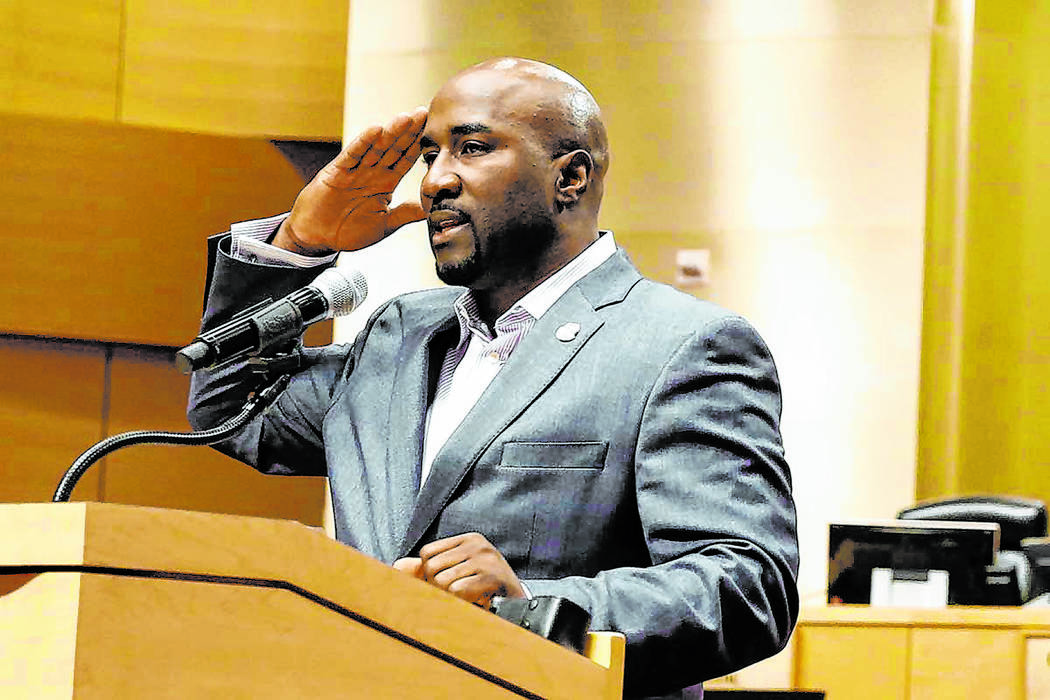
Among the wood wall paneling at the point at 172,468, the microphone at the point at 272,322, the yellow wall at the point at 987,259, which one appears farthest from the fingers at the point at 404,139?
the yellow wall at the point at 987,259

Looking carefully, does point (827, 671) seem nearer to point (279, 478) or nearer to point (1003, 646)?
point (1003, 646)

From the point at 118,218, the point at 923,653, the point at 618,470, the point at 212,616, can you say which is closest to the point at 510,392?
the point at 618,470

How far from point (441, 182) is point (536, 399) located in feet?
0.96

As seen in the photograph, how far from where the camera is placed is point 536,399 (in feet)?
5.70

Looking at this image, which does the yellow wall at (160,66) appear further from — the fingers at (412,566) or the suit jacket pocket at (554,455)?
the fingers at (412,566)

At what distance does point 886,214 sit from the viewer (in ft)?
16.1

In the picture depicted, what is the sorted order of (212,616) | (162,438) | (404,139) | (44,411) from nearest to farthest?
(212,616) < (162,438) < (404,139) < (44,411)

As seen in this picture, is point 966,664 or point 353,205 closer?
point 353,205

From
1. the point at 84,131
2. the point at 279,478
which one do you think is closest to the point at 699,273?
the point at 279,478

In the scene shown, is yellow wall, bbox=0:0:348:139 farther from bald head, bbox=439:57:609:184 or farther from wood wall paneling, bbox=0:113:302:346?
bald head, bbox=439:57:609:184

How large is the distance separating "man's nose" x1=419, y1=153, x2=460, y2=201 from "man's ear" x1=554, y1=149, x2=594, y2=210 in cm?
13

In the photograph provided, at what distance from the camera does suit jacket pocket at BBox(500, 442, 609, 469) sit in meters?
1.70

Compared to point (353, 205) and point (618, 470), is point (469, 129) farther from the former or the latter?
point (618, 470)

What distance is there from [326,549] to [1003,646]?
302cm
